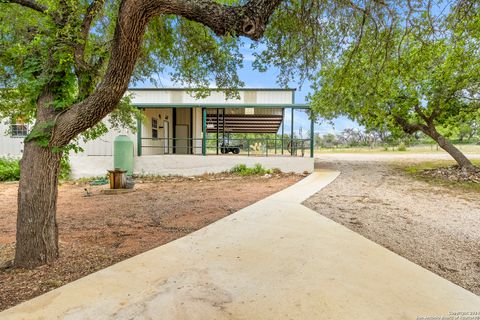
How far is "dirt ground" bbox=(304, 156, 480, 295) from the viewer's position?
372 centimetres

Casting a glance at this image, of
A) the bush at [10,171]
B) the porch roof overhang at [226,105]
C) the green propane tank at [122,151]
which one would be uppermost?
the porch roof overhang at [226,105]

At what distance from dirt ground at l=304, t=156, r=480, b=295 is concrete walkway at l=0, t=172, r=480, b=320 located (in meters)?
0.58

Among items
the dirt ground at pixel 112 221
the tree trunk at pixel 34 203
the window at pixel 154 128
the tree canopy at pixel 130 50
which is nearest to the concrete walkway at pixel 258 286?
the dirt ground at pixel 112 221

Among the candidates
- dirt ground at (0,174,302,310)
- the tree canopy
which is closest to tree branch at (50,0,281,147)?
the tree canopy

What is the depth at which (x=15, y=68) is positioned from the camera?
11.9 ft

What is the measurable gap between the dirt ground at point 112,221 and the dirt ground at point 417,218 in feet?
7.00

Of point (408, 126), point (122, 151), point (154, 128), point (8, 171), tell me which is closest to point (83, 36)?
point (122, 151)

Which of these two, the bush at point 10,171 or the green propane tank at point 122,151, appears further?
the green propane tank at point 122,151

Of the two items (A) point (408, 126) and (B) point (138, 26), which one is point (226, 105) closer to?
(A) point (408, 126)

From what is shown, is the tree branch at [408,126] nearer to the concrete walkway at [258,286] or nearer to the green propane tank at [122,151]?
the concrete walkway at [258,286]

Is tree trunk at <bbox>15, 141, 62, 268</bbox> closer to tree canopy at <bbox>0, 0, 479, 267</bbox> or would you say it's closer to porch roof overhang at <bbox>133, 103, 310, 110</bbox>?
tree canopy at <bbox>0, 0, 479, 267</bbox>

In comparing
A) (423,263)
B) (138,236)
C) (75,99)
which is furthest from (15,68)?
(423,263)

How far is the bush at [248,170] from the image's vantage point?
12.5 metres

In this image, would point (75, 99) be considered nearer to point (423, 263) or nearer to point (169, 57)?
point (169, 57)
